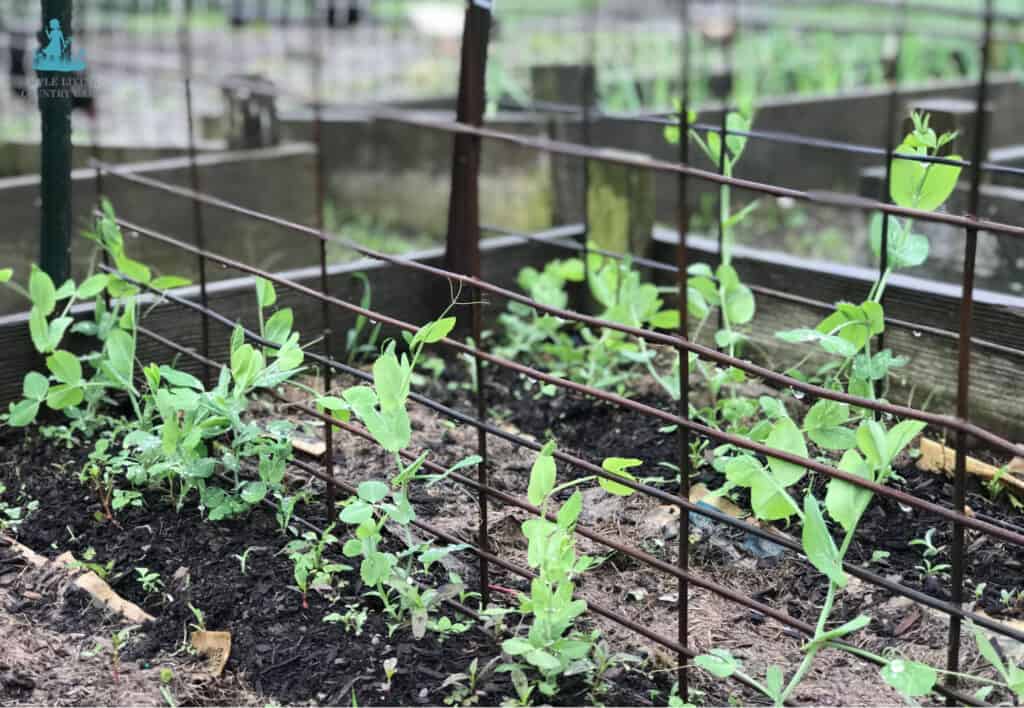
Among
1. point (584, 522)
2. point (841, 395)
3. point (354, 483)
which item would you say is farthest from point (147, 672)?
point (841, 395)

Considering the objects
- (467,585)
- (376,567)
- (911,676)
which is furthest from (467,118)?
(911,676)

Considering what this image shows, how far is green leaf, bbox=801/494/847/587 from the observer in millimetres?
2182

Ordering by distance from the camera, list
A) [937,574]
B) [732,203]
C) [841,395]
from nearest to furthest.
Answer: [841,395]
[937,574]
[732,203]

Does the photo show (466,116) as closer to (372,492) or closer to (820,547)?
(372,492)

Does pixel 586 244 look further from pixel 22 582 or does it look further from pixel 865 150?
pixel 22 582

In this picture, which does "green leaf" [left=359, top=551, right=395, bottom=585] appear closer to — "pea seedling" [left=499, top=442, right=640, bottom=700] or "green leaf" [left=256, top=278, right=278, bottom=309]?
"pea seedling" [left=499, top=442, right=640, bottom=700]

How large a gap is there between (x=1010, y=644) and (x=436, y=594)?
1.17 metres

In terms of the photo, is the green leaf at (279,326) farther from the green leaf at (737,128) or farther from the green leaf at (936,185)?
the green leaf at (936,185)

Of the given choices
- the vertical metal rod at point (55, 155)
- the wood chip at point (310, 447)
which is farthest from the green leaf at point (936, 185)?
Result: the vertical metal rod at point (55, 155)

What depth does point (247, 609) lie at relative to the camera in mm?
2791

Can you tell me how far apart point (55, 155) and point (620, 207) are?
192 cm

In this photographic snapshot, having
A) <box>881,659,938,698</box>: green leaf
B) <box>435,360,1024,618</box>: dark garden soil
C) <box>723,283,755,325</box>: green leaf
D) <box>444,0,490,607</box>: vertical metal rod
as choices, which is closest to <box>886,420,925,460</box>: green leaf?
<box>435,360,1024,618</box>: dark garden soil

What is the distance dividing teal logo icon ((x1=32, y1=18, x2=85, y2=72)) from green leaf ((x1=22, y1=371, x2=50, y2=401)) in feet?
3.08

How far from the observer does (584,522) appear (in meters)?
3.17
